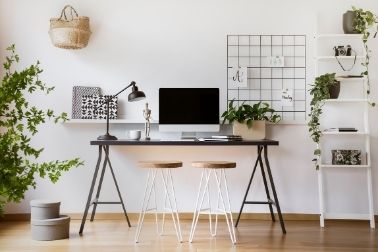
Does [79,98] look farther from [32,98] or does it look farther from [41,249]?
[41,249]

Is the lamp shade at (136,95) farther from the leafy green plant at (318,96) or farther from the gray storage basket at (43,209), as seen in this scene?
the leafy green plant at (318,96)

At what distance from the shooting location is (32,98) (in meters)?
4.64

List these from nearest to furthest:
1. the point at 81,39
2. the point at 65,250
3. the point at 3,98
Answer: the point at 3,98, the point at 65,250, the point at 81,39

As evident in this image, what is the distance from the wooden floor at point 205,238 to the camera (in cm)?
339

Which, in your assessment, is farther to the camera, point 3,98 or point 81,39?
point 81,39

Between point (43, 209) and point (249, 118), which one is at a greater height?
point (249, 118)

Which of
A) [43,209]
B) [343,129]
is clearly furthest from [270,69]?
[43,209]

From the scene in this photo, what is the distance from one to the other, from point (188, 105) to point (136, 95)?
0.50 metres

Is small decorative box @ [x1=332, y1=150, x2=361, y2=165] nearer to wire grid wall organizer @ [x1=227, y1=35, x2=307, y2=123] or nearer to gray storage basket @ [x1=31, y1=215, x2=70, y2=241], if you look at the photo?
wire grid wall organizer @ [x1=227, y1=35, x2=307, y2=123]

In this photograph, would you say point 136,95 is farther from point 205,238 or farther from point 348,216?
point 348,216

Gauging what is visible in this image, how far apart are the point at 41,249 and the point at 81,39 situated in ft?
6.66

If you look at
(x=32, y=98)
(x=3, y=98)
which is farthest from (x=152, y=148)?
(x=3, y=98)

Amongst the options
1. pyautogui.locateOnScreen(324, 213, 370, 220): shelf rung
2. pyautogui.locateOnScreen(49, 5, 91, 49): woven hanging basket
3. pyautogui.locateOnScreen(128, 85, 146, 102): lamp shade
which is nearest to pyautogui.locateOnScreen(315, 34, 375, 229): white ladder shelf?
pyautogui.locateOnScreen(324, 213, 370, 220): shelf rung

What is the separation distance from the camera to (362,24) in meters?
4.30
